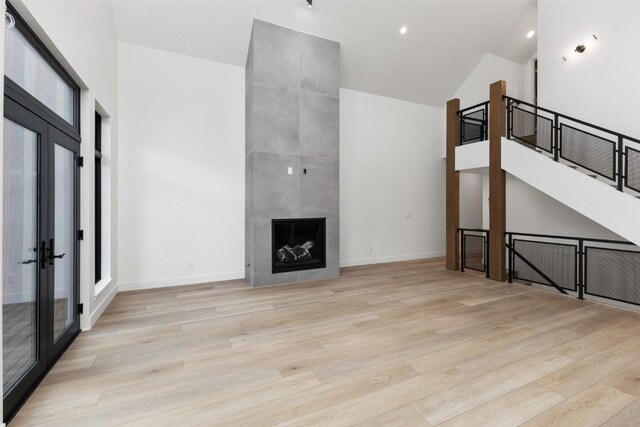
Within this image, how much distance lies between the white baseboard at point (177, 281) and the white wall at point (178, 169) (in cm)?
1

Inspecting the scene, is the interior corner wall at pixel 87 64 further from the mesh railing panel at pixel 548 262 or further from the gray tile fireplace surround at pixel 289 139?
the mesh railing panel at pixel 548 262

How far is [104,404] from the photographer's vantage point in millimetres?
1919

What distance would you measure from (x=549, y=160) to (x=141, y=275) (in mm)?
6818


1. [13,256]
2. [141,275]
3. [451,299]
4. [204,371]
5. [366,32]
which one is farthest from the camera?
[366,32]

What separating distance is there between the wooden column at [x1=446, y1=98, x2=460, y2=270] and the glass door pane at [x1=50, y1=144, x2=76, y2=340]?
6.11 meters

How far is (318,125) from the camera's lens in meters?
5.26

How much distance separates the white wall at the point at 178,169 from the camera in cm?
470

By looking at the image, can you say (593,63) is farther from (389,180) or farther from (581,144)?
(389,180)

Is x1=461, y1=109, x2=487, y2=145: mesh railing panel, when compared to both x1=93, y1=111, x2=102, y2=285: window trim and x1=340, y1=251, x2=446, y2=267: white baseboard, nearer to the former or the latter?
x1=340, y1=251, x2=446, y2=267: white baseboard

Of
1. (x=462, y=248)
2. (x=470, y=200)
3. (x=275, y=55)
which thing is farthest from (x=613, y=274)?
(x=275, y=55)

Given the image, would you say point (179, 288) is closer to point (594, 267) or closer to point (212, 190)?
point (212, 190)

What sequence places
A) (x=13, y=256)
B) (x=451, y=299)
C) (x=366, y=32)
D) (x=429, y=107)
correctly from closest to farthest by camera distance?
(x=13, y=256)
(x=451, y=299)
(x=366, y=32)
(x=429, y=107)

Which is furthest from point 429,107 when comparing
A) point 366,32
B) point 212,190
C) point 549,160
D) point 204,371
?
point 204,371

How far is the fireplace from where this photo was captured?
5000 millimetres
